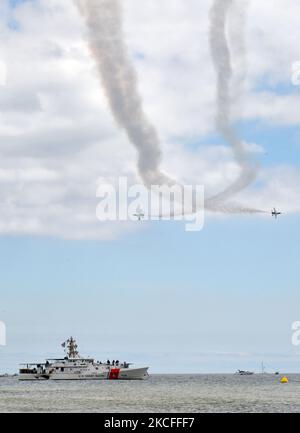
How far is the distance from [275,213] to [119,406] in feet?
121

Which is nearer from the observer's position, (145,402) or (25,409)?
(25,409)

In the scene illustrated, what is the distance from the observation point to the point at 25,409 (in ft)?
286
